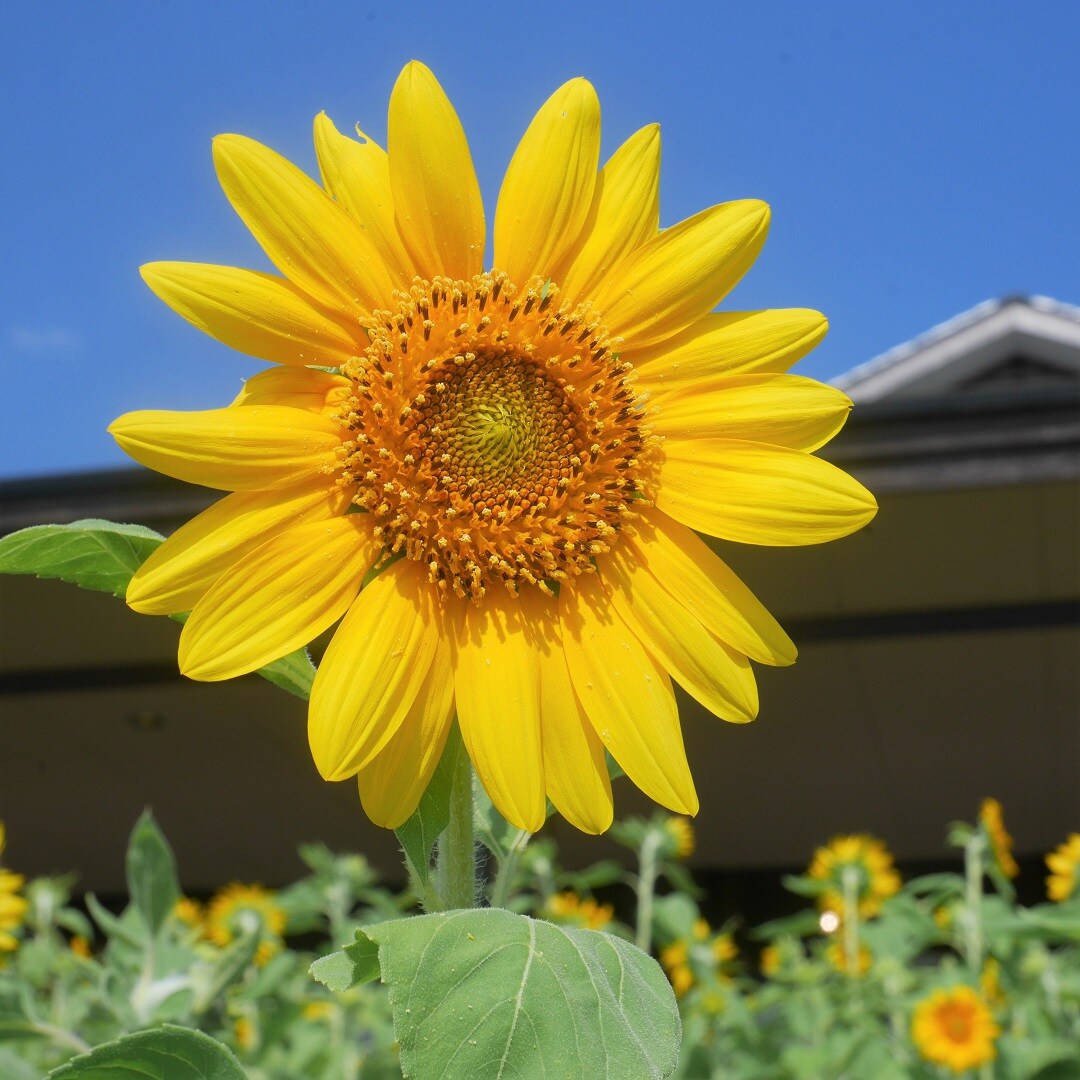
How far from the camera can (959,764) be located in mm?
8008

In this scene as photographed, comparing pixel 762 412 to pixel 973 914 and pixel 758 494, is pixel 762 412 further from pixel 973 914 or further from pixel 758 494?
pixel 973 914

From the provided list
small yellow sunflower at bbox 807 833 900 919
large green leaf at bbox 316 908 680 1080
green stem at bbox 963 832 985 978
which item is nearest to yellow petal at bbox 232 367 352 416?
large green leaf at bbox 316 908 680 1080

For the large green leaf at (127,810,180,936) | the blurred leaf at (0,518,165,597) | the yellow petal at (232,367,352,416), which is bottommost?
the large green leaf at (127,810,180,936)

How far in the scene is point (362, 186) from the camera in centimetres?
103

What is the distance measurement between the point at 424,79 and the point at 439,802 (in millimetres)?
576

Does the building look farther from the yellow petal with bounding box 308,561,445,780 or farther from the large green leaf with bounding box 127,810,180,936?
the yellow petal with bounding box 308,561,445,780

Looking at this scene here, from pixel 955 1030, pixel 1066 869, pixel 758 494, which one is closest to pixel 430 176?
pixel 758 494

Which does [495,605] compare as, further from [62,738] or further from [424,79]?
[62,738]

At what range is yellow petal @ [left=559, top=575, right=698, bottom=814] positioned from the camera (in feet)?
3.18

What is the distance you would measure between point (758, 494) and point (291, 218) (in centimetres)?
44

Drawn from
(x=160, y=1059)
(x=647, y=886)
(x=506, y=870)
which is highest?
(x=506, y=870)

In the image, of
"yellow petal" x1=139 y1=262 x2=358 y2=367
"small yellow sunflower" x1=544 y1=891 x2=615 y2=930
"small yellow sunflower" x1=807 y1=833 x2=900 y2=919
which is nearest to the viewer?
"yellow petal" x1=139 y1=262 x2=358 y2=367

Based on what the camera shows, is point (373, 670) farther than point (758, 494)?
No

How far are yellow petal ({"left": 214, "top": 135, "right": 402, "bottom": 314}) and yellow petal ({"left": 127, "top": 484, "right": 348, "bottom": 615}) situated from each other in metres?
0.17
